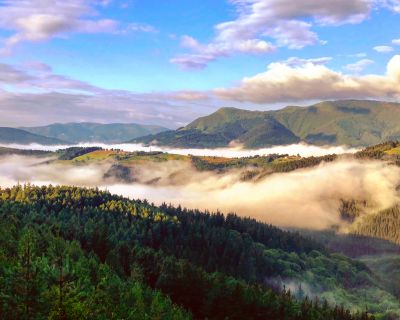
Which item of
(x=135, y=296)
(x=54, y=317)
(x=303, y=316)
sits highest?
(x=54, y=317)

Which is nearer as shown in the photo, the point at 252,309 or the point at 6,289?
the point at 6,289

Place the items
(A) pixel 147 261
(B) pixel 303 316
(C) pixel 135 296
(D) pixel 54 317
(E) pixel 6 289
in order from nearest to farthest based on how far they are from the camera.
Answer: (D) pixel 54 317
(E) pixel 6 289
(C) pixel 135 296
(B) pixel 303 316
(A) pixel 147 261

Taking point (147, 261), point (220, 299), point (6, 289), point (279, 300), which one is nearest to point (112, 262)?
point (147, 261)

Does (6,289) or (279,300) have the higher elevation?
(6,289)

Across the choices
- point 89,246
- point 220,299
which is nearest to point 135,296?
point 220,299

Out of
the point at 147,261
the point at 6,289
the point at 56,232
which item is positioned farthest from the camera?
the point at 56,232

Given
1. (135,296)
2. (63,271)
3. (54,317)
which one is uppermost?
(63,271)

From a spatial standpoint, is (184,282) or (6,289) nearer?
(6,289)

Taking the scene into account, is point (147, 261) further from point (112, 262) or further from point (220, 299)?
point (220, 299)

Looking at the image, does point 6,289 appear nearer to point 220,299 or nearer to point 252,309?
point 220,299
